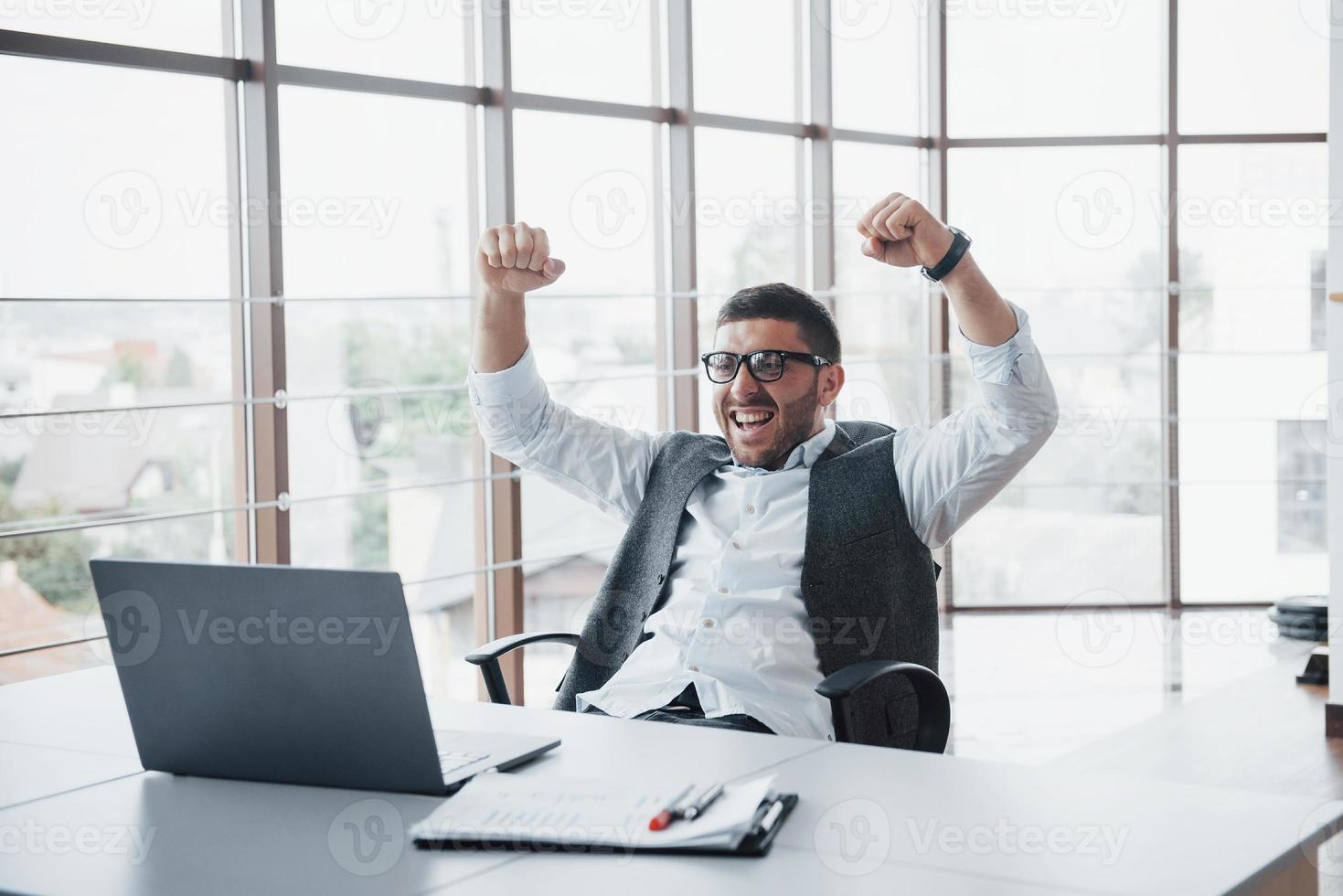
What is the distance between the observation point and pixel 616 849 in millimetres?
1121

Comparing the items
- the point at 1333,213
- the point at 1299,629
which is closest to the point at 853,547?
the point at 1333,213

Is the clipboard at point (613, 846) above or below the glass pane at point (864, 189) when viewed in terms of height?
below

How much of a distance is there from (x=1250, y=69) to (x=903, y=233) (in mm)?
4134

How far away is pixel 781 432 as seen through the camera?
7.14 ft

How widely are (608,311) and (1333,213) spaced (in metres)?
2.09

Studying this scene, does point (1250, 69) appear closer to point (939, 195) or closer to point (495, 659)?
point (939, 195)

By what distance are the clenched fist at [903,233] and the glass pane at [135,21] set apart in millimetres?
1979

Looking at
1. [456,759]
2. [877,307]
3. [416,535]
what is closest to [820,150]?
[877,307]

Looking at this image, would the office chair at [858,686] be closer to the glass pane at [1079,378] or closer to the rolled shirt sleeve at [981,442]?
the rolled shirt sleeve at [981,442]

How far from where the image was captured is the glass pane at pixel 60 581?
10.1 ft

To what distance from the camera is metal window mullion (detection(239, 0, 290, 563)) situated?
326 cm

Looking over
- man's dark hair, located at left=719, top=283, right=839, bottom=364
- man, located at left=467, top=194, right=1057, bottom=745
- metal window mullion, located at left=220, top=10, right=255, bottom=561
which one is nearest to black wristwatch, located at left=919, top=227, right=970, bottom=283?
man, located at left=467, top=194, right=1057, bottom=745

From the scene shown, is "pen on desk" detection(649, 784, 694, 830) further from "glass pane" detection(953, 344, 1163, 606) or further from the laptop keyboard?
"glass pane" detection(953, 344, 1163, 606)

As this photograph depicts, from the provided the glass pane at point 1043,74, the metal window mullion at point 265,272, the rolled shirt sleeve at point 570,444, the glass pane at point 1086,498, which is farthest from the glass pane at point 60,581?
the glass pane at point 1043,74
